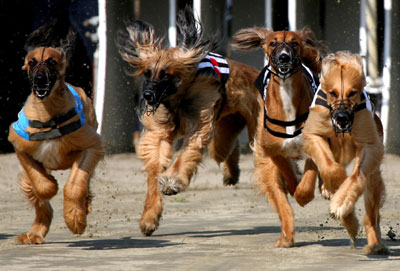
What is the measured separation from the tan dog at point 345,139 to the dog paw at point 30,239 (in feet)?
5.46

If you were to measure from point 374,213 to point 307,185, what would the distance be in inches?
16.4

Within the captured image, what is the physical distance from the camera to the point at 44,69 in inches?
203

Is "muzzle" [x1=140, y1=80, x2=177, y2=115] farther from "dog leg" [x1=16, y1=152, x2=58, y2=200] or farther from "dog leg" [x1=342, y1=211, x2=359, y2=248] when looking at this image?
"dog leg" [x1=342, y1=211, x2=359, y2=248]

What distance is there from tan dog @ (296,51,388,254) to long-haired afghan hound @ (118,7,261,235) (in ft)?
2.96

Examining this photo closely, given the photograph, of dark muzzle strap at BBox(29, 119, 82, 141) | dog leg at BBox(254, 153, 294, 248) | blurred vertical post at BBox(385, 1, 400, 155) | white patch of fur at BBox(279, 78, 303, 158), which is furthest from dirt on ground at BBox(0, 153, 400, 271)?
blurred vertical post at BBox(385, 1, 400, 155)

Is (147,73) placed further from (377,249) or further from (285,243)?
(377,249)

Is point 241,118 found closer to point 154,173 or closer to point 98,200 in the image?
point 154,173

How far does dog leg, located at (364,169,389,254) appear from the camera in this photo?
4.86 m

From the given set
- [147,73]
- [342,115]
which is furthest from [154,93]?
[342,115]

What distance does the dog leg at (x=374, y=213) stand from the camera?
4.86m

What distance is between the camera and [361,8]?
420 inches

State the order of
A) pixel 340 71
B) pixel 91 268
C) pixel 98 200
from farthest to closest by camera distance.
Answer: pixel 98 200
pixel 340 71
pixel 91 268

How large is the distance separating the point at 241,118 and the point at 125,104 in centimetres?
492

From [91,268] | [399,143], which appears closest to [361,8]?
[399,143]
